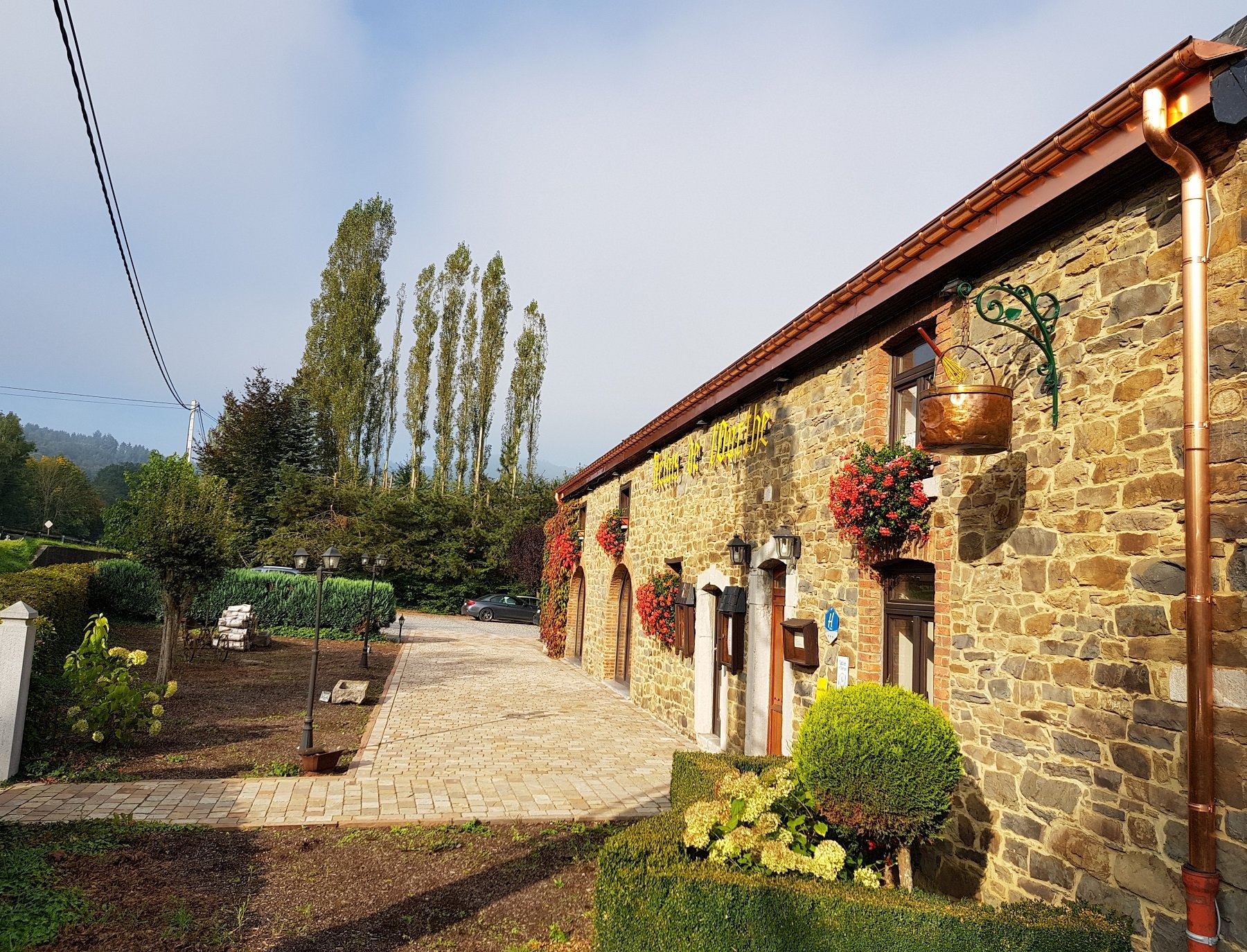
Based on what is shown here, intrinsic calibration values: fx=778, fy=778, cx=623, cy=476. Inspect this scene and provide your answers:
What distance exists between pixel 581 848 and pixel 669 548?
597cm

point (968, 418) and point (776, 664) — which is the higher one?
point (968, 418)

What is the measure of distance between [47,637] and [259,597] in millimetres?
13011

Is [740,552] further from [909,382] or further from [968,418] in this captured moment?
[968,418]

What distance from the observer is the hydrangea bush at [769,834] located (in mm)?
3949

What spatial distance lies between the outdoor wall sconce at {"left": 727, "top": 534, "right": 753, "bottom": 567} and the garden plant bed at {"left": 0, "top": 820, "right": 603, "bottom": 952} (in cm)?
333

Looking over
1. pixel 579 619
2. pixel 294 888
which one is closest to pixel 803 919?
pixel 294 888

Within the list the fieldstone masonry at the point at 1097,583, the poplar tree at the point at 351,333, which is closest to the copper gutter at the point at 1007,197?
the fieldstone masonry at the point at 1097,583

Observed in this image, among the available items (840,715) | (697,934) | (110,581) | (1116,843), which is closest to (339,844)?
(697,934)

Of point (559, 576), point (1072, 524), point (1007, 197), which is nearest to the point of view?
point (1072, 524)

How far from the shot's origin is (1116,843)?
11.8ft

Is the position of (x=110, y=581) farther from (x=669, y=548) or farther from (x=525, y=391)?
(x=525, y=391)

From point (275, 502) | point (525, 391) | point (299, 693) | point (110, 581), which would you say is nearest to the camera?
point (299, 693)

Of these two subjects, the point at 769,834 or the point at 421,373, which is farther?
the point at 421,373

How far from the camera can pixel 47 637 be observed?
934cm
